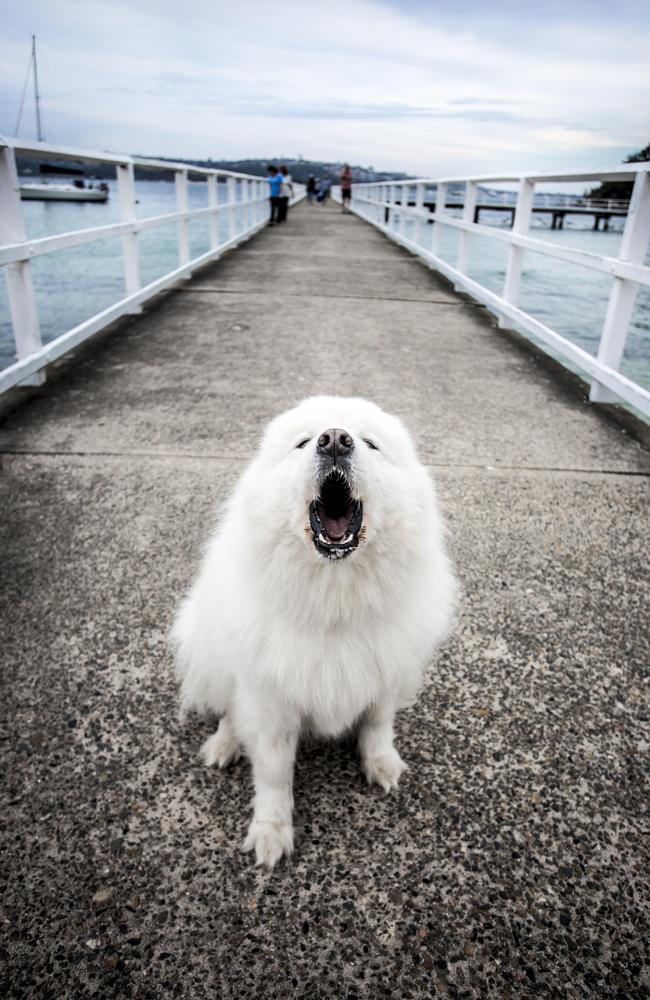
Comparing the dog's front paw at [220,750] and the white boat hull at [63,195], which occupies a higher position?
the white boat hull at [63,195]

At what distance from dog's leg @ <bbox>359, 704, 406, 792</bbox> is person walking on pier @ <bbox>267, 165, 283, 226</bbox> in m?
18.3

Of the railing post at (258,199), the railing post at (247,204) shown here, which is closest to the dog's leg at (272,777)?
the railing post at (247,204)

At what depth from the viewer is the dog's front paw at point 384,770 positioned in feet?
6.12

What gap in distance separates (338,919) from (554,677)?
1.16m

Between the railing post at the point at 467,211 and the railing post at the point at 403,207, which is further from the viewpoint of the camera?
the railing post at the point at 403,207

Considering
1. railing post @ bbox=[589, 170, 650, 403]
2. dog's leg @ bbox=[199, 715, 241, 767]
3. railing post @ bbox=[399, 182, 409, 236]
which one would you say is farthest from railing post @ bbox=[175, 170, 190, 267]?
dog's leg @ bbox=[199, 715, 241, 767]

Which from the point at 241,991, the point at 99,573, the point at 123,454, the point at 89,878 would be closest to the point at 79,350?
the point at 123,454

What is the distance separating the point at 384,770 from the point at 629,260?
12.8ft

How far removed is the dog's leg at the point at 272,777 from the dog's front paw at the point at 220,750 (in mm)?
140

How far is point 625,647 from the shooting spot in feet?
7.79

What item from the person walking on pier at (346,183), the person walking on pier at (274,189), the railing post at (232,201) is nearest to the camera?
A: the railing post at (232,201)

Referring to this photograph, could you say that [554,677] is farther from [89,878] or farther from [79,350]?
[79,350]

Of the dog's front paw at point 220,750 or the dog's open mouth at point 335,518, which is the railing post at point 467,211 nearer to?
the dog's open mouth at point 335,518

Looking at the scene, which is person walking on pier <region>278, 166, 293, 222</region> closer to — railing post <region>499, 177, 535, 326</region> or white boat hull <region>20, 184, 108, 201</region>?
railing post <region>499, 177, 535, 326</region>
